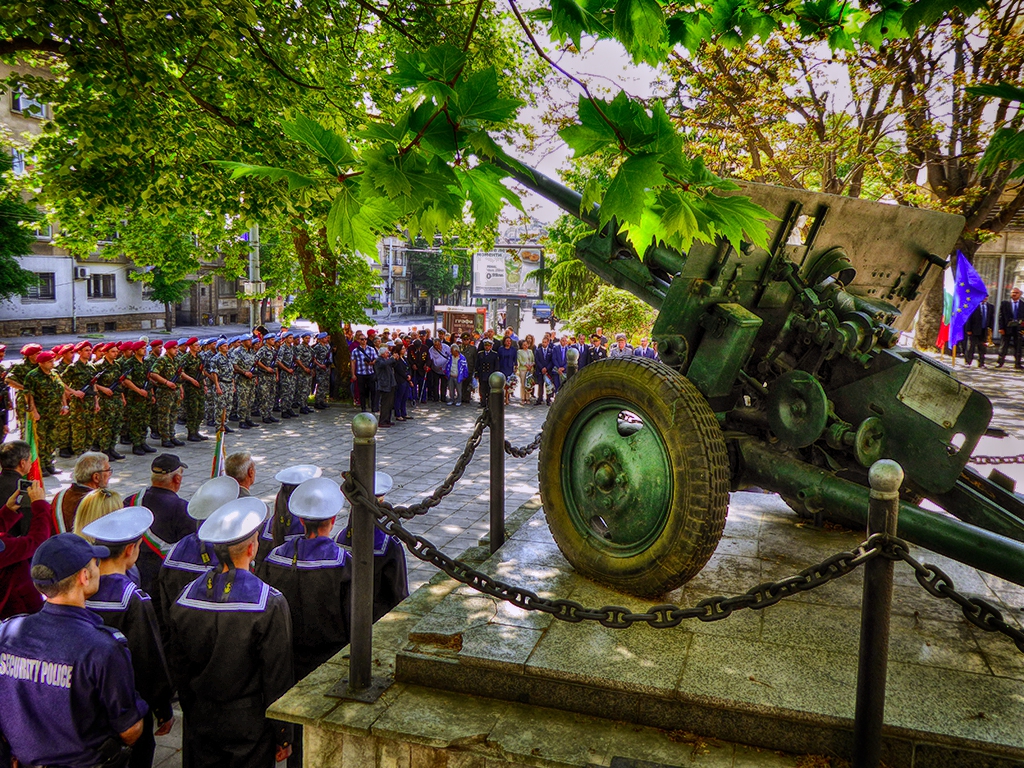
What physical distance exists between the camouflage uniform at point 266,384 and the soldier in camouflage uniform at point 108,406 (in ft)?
11.7

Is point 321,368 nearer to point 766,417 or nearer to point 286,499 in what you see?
point 286,499

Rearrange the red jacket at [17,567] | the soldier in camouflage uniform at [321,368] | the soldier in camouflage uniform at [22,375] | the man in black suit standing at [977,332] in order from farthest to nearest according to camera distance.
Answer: the man in black suit standing at [977,332] < the soldier in camouflage uniform at [321,368] < the soldier in camouflage uniform at [22,375] < the red jacket at [17,567]

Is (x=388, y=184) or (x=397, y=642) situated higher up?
(x=388, y=184)

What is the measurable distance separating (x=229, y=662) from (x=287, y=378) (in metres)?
13.4

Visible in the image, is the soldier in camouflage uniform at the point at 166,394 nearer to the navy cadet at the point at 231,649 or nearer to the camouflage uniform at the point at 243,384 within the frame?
the camouflage uniform at the point at 243,384

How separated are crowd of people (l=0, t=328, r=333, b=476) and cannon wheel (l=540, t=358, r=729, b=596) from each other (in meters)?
6.93

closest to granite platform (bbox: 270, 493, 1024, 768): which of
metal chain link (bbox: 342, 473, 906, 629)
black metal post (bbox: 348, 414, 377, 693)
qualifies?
black metal post (bbox: 348, 414, 377, 693)

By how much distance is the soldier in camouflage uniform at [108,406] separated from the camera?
11820 millimetres

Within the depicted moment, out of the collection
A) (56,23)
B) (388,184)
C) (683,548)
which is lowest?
A: (683,548)

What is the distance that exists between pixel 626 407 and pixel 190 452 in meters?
10.4

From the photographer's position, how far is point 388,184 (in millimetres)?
2498

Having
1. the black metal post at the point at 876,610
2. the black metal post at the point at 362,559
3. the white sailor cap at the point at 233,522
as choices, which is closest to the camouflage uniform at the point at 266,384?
the white sailor cap at the point at 233,522

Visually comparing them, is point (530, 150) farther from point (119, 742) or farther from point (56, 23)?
point (119, 742)

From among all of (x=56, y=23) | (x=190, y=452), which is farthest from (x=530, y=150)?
(x=56, y=23)
